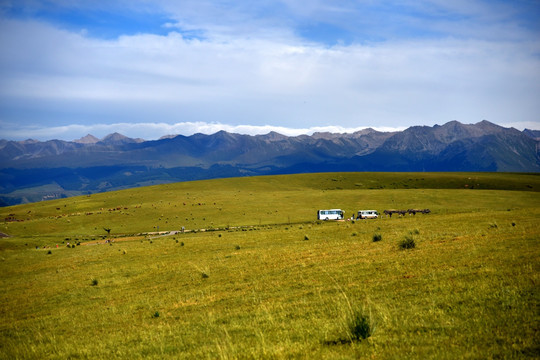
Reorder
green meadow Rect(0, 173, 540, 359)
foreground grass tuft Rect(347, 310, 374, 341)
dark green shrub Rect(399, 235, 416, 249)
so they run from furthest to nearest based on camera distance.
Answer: dark green shrub Rect(399, 235, 416, 249) < foreground grass tuft Rect(347, 310, 374, 341) < green meadow Rect(0, 173, 540, 359)

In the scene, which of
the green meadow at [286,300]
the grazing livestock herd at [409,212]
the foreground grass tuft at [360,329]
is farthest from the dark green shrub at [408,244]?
the grazing livestock herd at [409,212]

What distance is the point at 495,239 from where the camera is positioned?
24031 millimetres

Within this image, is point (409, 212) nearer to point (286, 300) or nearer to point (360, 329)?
point (286, 300)

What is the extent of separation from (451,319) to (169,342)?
10104 mm

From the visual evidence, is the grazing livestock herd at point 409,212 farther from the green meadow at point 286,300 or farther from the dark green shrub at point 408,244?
the dark green shrub at point 408,244

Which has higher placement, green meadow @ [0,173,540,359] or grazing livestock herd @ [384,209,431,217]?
green meadow @ [0,173,540,359]

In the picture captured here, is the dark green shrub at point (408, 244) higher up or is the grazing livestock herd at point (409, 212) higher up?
the dark green shrub at point (408, 244)

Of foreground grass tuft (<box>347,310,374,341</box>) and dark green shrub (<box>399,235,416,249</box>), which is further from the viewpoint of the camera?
dark green shrub (<box>399,235,416,249</box>)

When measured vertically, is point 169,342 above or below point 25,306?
above

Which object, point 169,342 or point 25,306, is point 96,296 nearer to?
point 25,306

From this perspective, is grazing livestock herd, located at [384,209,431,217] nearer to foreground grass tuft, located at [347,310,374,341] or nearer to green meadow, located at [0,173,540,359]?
green meadow, located at [0,173,540,359]

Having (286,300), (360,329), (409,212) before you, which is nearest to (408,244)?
(286,300)

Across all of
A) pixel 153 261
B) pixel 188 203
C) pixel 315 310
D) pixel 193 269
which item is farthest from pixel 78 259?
pixel 188 203

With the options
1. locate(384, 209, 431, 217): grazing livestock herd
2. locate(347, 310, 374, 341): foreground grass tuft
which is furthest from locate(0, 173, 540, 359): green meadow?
locate(384, 209, 431, 217): grazing livestock herd
